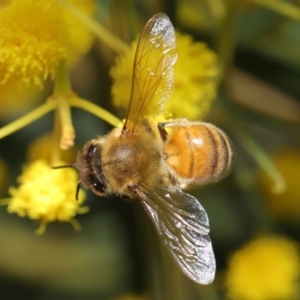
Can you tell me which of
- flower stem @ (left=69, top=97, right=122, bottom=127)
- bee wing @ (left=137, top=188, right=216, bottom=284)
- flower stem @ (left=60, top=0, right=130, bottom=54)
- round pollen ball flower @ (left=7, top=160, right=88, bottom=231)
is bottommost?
round pollen ball flower @ (left=7, top=160, right=88, bottom=231)

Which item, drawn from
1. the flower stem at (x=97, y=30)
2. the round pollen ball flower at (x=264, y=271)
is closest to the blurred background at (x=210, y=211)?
the round pollen ball flower at (x=264, y=271)

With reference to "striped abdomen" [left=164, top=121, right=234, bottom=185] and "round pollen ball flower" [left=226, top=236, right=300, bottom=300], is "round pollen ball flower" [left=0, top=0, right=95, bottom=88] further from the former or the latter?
"round pollen ball flower" [left=226, top=236, right=300, bottom=300]

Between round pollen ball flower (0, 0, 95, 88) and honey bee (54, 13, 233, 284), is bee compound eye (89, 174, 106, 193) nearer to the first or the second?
honey bee (54, 13, 233, 284)

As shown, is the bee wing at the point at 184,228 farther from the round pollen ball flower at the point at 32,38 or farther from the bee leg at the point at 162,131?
the round pollen ball flower at the point at 32,38

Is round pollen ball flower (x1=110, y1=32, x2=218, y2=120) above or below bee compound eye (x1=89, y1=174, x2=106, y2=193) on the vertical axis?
above

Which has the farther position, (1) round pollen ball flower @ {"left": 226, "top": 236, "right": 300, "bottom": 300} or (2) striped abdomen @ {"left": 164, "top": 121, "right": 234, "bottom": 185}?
(1) round pollen ball flower @ {"left": 226, "top": 236, "right": 300, "bottom": 300}

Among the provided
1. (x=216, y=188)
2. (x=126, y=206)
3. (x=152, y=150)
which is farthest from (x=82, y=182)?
(x=216, y=188)

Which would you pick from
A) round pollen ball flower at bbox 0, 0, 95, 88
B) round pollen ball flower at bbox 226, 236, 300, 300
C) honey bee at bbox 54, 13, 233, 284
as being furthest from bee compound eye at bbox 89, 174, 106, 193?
round pollen ball flower at bbox 226, 236, 300, 300

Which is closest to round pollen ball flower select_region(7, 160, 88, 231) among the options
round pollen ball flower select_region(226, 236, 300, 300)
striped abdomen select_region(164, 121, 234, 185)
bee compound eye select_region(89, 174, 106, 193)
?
bee compound eye select_region(89, 174, 106, 193)
